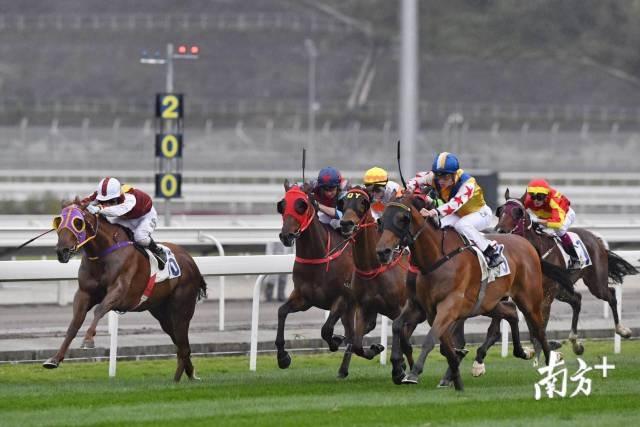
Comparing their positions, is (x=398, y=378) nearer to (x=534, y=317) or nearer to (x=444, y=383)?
(x=444, y=383)

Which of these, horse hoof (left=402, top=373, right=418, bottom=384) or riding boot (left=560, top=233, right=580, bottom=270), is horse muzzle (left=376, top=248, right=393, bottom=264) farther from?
riding boot (left=560, top=233, right=580, bottom=270)

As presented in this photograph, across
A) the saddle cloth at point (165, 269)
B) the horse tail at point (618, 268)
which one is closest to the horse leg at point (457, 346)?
the saddle cloth at point (165, 269)

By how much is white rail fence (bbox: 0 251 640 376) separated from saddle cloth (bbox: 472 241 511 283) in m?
1.85

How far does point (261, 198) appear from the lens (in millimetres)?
31016

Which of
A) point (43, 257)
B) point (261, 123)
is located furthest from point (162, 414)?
point (261, 123)

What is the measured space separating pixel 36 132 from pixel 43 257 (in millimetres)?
28354

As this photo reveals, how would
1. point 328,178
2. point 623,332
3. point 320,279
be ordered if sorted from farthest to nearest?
point 623,332 < point 328,178 < point 320,279

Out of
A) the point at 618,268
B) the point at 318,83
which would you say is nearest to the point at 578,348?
the point at 618,268

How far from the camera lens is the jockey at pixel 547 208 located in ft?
40.9

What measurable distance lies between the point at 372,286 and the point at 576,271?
2.63 m

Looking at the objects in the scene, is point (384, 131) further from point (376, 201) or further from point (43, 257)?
point (376, 201)

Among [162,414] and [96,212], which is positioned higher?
[96,212]

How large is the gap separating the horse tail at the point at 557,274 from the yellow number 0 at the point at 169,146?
880cm

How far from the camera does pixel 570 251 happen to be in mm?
12672
